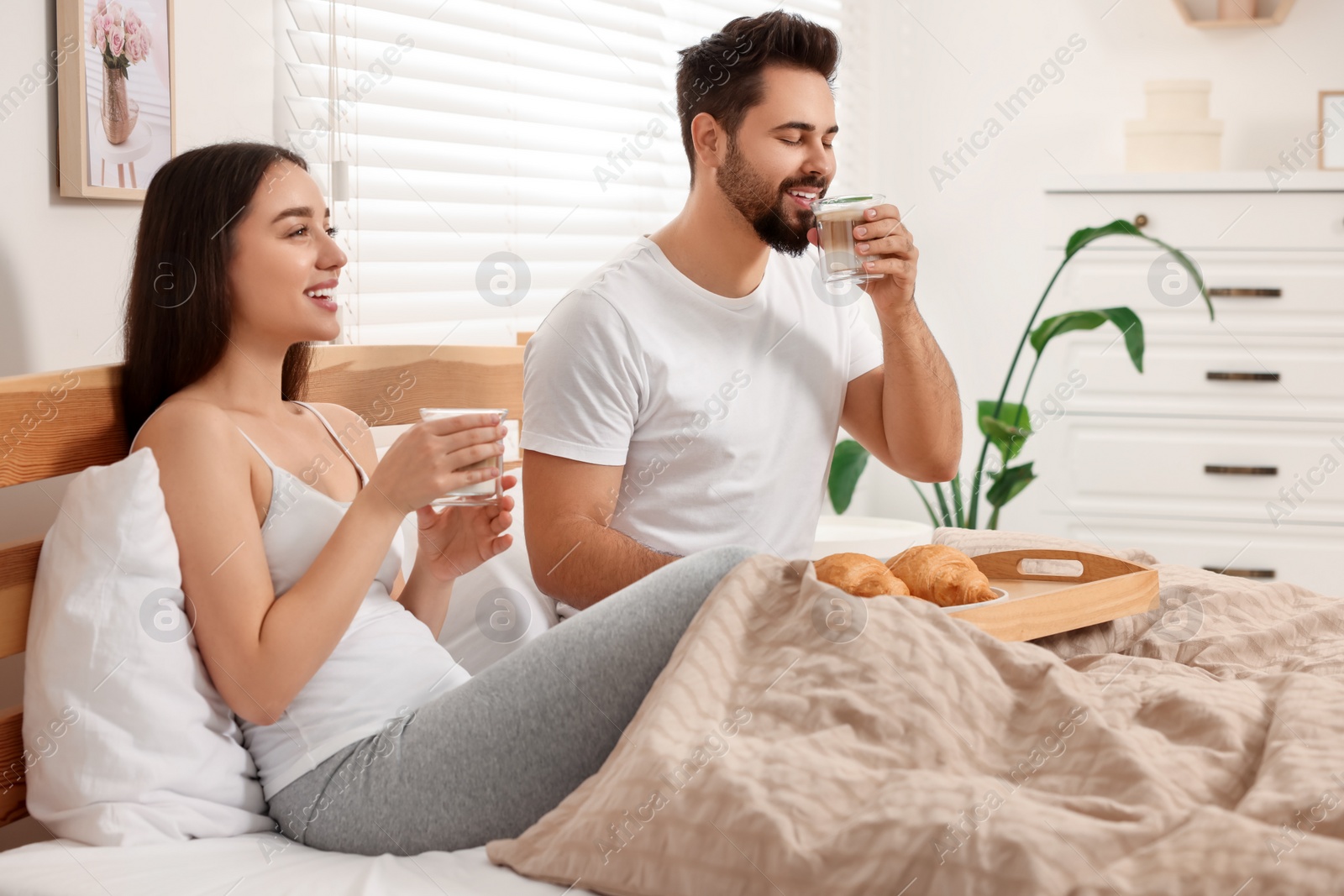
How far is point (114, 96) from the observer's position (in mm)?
1272

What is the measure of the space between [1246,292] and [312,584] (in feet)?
8.01

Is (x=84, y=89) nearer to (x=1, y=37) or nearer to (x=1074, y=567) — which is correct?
(x=1, y=37)

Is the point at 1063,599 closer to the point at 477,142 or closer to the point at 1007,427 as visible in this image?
the point at 477,142

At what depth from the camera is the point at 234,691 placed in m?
1.03

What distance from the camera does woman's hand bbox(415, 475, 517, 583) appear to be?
124 centimetres

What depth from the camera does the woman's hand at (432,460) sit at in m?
1.06

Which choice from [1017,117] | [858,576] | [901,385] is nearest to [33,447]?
[858,576]

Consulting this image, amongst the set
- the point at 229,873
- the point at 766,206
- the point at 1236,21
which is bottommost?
the point at 229,873

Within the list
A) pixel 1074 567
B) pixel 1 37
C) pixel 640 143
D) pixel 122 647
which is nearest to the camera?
pixel 122 647

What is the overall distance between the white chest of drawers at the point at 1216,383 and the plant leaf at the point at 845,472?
0.49 m

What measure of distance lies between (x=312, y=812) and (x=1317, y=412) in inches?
98.2

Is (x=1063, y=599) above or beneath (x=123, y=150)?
beneath

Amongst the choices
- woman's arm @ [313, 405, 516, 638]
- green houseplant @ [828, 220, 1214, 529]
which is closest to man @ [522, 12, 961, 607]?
woman's arm @ [313, 405, 516, 638]

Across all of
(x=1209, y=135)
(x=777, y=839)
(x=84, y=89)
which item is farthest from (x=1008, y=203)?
(x=777, y=839)
